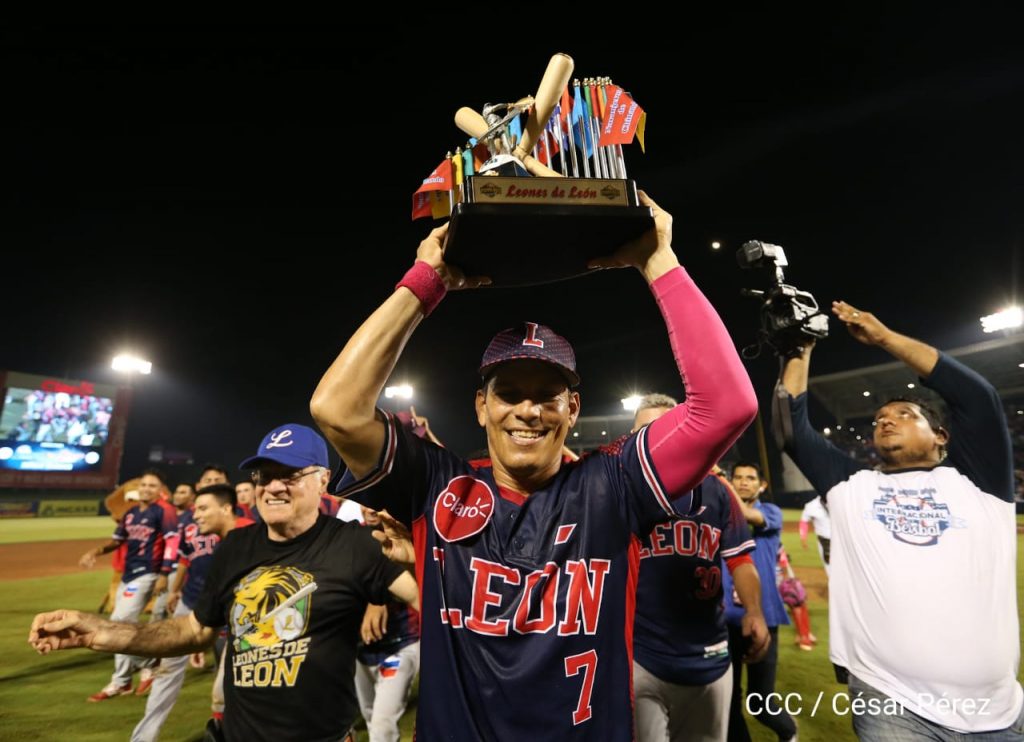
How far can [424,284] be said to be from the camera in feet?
5.82

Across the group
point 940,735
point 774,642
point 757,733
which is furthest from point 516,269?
point 757,733

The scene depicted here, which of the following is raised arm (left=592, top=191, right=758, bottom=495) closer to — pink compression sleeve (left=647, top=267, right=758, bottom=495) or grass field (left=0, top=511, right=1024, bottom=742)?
pink compression sleeve (left=647, top=267, right=758, bottom=495)

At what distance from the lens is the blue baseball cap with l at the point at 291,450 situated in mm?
2988

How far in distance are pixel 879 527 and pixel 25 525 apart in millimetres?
40796

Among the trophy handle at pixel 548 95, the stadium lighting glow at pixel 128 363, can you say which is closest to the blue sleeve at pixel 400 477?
the trophy handle at pixel 548 95

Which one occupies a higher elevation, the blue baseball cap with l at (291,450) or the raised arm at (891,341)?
the raised arm at (891,341)

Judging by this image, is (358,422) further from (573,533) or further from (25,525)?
(25,525)

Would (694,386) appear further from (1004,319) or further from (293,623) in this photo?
(1004,319)

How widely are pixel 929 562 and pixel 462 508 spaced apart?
2571 mm

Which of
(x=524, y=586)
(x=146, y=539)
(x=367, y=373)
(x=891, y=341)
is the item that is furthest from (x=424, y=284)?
(x=146, y=539)

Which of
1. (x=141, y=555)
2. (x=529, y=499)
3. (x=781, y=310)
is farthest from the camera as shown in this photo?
(x=141, y=555)

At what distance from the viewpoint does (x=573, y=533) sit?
1815 mm

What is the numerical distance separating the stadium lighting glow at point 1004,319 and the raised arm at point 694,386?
93.3 feet

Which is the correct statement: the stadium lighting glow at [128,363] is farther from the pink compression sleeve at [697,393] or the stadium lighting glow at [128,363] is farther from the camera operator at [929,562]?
the pink compression sleeve at [697,393]
